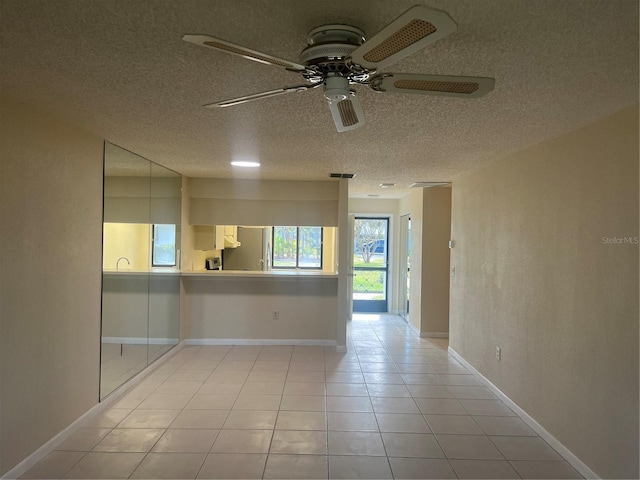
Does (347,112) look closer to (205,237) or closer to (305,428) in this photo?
(305,428)

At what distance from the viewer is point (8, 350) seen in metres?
2.23

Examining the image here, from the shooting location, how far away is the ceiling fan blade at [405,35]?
3.28 ft

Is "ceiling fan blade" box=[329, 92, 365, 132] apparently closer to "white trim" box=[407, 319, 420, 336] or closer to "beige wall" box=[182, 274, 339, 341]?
"beige wall" box=[182, 274, 339, 341]

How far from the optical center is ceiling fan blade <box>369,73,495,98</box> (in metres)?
1.39

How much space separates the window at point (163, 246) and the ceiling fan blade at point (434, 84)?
335cm

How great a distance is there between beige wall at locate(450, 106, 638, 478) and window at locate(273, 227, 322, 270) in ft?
12.2

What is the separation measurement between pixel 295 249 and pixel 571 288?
204 inches

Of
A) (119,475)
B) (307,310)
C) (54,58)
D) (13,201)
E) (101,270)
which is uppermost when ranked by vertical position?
(54,58)

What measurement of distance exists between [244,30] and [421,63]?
0.75 meters

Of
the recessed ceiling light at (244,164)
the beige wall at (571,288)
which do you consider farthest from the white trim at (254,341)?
the recessed ceiling light at (244,164)

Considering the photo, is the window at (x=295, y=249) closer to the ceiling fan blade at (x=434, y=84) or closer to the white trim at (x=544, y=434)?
the white trim at (x=544, y=434)

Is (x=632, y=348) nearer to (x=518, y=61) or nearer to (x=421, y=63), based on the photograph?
(x=518, y=61)

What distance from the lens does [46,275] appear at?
2.53m

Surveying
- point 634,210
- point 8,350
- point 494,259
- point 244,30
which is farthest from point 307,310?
point 244,30
